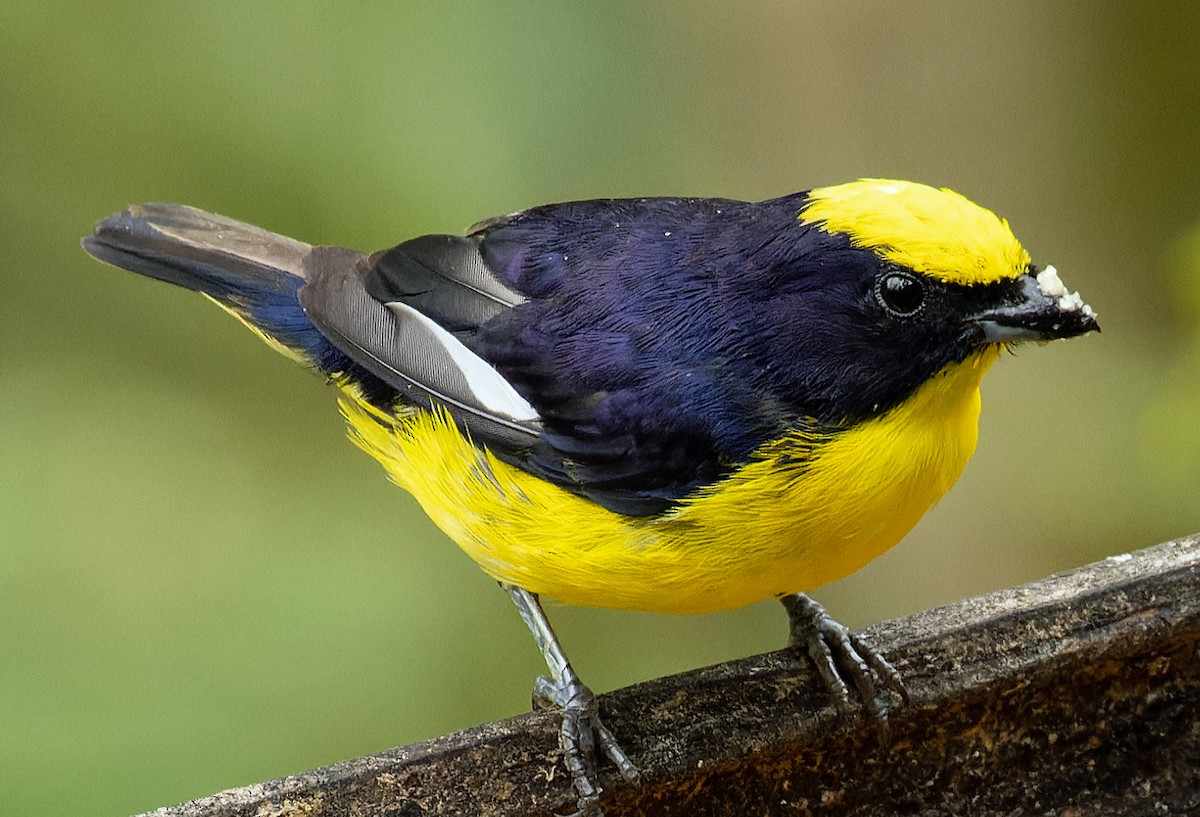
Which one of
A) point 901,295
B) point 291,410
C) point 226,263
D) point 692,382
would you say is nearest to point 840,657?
point 692,382

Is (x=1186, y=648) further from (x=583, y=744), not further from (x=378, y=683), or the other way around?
(x=378, y=683)

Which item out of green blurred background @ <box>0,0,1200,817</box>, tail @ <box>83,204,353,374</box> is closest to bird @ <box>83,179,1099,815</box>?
tail @ <box>83,204,353,374</box>

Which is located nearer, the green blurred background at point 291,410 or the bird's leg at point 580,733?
the bird's leg at point 580,733

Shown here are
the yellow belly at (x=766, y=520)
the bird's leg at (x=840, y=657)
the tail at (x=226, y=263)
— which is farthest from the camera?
the tail at (x=226, y=263)

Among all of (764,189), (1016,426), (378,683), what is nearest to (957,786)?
(378,683)

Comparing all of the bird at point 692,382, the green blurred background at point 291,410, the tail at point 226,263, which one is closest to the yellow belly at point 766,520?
the bird at point 692,382

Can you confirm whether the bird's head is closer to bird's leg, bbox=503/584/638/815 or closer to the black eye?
the black eye

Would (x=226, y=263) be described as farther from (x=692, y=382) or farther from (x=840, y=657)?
(x=840, y=657)

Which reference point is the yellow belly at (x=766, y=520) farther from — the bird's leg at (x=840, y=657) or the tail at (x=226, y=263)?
the tail at (x=226, y=263)
